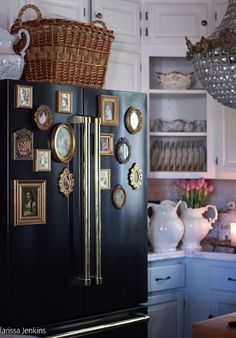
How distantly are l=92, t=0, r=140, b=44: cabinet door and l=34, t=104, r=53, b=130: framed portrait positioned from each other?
1038 mm

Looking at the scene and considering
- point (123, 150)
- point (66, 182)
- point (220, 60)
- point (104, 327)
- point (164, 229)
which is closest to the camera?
point (220, 60)

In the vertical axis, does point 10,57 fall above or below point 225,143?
above

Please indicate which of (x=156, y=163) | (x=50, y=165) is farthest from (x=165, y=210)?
(x=50, y=165)

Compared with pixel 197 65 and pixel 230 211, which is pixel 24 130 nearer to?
pixel 197 65

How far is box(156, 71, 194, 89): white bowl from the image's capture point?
4867 millimetres

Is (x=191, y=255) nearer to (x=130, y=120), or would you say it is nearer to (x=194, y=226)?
(x=194, y=226)

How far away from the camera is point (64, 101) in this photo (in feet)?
11.9

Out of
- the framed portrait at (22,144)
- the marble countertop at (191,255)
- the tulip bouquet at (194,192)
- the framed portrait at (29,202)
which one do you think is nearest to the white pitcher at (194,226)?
the tulip bouquet at (194,192)

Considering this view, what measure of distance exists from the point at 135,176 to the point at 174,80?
3.57ft

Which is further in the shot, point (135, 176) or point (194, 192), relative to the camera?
point (194, 192)

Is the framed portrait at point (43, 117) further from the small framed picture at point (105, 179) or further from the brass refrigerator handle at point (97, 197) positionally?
the small framed picture at point (105, 179)

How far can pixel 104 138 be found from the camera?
3857 mm

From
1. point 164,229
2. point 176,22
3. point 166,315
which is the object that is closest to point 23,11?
point 176,22

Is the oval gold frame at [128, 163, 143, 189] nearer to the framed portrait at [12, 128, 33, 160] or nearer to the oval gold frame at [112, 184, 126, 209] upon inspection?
the oval gold frame at [112, 184, 126, 209]
